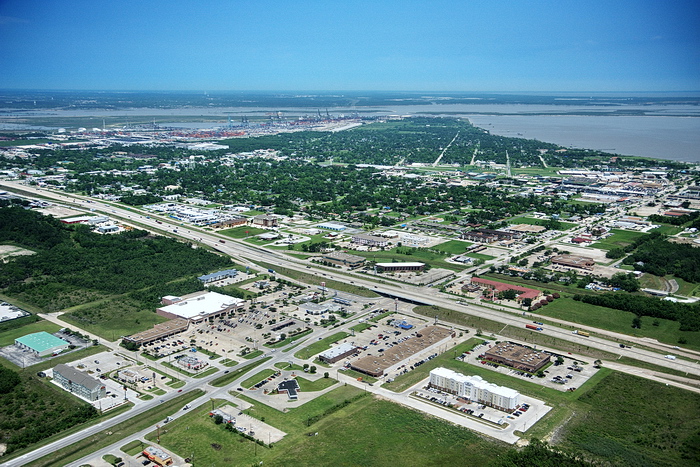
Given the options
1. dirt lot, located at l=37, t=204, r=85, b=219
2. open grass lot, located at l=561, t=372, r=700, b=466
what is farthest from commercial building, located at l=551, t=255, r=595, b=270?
dirt lot, located at l=37, t=204, r=85, b=219

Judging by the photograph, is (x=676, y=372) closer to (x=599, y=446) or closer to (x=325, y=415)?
(x=599, y=446)

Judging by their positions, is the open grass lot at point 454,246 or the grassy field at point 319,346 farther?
the open grass lot at point 454,246

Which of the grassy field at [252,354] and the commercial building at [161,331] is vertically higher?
the commercial building at [161,331]

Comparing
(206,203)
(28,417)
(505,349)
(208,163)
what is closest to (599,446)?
(505,349)

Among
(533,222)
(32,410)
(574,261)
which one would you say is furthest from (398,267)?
(32,410)

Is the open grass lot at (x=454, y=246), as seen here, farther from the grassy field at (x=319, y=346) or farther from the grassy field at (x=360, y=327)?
the grassy field at (x=319, y=346)

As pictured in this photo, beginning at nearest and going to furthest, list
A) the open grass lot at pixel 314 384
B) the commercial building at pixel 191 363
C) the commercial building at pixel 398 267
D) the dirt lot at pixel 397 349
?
the open grass lot at pixel 314 384 < the commercial building at pixel 191 363 < the dirt lot at pixel 397 349 < the commercial building at pixel 398 267

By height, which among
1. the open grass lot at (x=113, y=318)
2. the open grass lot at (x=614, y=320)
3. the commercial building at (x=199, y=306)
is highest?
the commercial building at (x=199, y=306)

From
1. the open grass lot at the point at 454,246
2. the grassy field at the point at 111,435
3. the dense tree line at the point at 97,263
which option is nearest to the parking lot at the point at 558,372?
the grassy field at the point at 111,435

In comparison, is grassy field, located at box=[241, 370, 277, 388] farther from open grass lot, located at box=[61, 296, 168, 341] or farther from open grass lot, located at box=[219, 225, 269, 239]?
open grass lot, located at box=[219, 225, 269, 239]
